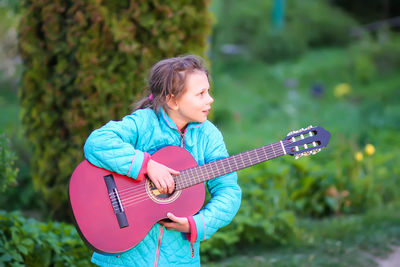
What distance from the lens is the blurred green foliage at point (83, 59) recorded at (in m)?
3.83

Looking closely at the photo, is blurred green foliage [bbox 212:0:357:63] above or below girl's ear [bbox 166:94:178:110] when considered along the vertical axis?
above

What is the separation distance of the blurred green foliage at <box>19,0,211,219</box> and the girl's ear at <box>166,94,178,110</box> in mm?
1498

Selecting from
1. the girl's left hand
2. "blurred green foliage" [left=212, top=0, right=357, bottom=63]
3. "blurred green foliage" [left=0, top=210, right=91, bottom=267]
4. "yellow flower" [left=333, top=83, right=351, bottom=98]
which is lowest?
"blurred green foliage" [left=0, top=210, right=91, bottom=267]

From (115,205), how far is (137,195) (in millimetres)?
121

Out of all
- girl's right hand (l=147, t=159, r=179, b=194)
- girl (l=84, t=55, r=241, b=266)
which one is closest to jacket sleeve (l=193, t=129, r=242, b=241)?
girl (l=84, t=55, r=241, b=266)

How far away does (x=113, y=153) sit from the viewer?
7.30 feet

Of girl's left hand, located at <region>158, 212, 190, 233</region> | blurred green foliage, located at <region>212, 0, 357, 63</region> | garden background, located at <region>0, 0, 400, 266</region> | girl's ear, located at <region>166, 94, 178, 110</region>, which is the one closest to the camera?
girl's left hand, located at <region>158, 212, 190, 233</region>

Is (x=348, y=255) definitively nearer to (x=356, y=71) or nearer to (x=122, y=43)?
(x=122, y=43)

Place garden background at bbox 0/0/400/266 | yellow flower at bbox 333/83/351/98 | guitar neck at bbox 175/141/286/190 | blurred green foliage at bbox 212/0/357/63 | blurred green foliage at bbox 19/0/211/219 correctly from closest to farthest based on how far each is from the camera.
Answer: guitar neck at bbox 175/141/286/190
garden background at bbox 0/0/400/266
blurred green foliage at bbox 19/0/211/219
yellow flower at bbox 333/83/351/98
blurred green foliage at bbox 212/0/357/63

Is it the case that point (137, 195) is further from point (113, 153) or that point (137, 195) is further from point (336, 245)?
point (336, 245)

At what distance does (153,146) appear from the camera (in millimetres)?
2422

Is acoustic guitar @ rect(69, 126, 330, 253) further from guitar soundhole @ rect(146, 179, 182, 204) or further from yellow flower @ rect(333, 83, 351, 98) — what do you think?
yellow flower @ rect(333, 83, 351, 98)

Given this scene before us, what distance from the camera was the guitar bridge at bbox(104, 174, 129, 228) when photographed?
2.26 metres

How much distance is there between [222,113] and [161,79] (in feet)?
17.1
